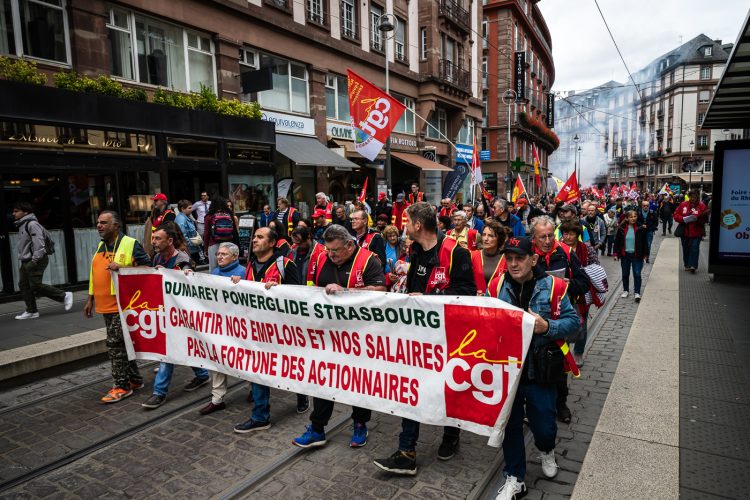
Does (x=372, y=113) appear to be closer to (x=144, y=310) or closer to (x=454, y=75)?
(x=144, y=310)

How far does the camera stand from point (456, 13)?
30688mm

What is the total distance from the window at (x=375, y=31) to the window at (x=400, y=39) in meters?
1.80

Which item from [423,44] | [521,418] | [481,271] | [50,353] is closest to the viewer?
[521,418]

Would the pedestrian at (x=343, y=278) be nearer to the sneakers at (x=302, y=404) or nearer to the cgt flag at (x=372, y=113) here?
the sneakers at (x=302, y=404)

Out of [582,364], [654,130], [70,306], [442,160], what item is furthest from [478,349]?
[654,130]

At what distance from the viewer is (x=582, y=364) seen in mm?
6094

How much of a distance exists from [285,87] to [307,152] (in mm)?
2904

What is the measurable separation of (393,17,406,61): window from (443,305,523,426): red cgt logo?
2496 cm

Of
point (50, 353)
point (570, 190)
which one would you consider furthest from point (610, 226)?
point (50, 353)

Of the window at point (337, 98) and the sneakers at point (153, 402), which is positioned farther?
the window at point (337, 98)

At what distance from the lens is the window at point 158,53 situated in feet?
43.6

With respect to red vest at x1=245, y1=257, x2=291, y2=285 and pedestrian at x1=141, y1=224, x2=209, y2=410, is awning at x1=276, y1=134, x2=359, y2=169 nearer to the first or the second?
pedestrian at x1=141, y1=224, x2=209, y2=410

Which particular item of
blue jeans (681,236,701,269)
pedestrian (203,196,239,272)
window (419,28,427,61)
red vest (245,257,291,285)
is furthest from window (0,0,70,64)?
window (419,28,427,61)

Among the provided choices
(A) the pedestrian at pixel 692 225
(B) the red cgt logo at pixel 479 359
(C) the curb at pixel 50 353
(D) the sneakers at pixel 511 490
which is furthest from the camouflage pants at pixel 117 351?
(A) the pedestrian at pixel 692 225
